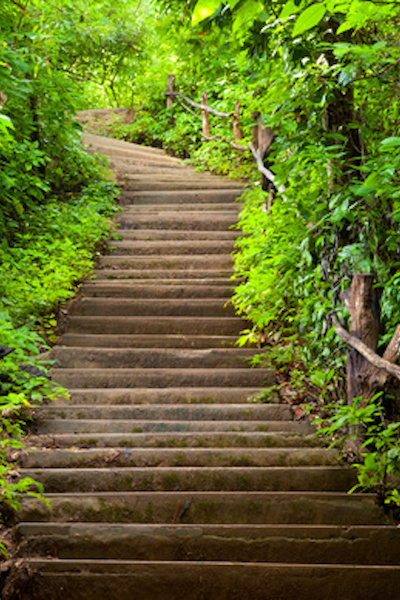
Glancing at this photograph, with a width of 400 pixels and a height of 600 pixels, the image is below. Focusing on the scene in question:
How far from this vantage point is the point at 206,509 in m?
2.84

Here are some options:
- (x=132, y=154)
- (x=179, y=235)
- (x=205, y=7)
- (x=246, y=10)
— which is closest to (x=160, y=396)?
(x=246, y=10)

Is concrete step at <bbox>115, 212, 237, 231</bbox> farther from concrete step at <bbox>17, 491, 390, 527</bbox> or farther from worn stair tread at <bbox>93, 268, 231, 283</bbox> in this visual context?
concrete step at <bbox>17, 491, 390, 527</bbox>

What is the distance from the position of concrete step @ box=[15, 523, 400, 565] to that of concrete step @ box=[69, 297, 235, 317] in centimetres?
297

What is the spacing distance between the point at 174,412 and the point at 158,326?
1.52m

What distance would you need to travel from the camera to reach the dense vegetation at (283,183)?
318 centimetres

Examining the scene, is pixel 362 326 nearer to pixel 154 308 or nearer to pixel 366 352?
pixel 366 352

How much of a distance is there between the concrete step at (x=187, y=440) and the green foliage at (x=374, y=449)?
→ 360mm

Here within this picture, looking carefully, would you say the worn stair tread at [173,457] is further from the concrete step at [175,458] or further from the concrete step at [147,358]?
the concrete step at [147,358]

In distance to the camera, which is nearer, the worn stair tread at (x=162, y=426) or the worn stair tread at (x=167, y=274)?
the worn stair tread at (x=162, y=426)

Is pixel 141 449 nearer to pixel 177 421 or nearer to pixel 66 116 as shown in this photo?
pixel 177 421

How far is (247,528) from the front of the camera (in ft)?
8.77

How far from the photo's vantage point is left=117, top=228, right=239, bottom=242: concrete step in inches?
275

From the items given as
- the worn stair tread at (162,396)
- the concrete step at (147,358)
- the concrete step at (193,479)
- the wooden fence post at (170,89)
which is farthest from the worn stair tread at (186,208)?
the wooden fence post at (170,89)

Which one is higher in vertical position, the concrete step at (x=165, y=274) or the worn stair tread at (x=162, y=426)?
the concrete step at (x=165, y=274)
